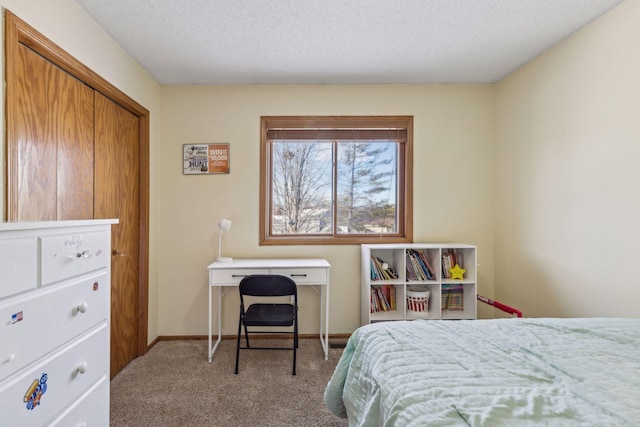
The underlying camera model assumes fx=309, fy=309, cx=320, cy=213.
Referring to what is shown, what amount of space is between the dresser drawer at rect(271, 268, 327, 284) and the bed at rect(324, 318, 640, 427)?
3.48 ft

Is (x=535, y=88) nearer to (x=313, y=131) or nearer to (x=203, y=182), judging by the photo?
(x=313, y=131)

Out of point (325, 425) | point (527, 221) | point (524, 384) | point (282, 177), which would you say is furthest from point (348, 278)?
point (524, 384)

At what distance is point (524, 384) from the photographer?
98cm

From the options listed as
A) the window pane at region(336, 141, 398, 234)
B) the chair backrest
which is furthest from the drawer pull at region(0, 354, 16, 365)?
the window pane at region(336, 141, 398, 234)

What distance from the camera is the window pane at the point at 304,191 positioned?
3.14m

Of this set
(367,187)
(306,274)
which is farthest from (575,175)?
(306,274)

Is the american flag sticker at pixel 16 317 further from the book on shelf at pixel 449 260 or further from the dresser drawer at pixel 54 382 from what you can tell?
the book on shelf at pixel 449 260

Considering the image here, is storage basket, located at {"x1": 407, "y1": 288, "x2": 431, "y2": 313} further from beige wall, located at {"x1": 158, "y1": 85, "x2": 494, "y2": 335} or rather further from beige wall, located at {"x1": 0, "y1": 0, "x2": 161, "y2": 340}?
beige wall, located at {"x1": 0, "y1": 0, "x2": 161, "y2": 340}

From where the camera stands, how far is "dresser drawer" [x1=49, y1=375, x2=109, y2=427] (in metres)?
1.12

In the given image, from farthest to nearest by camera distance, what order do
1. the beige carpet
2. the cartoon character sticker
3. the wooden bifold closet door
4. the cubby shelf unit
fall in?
the cubby shelf unit → the beige carpet → the wooden bifold closet door → the cartoon character sticker

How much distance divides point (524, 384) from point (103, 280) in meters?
1.65

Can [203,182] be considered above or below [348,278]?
above

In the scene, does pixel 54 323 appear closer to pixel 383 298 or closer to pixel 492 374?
pixel 492 374

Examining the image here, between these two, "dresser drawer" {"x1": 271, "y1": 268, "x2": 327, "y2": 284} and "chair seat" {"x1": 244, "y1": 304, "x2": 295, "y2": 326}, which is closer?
"chair seat" {"x1": 244, "y1": 304, "x2": 295, "y2": 326}
